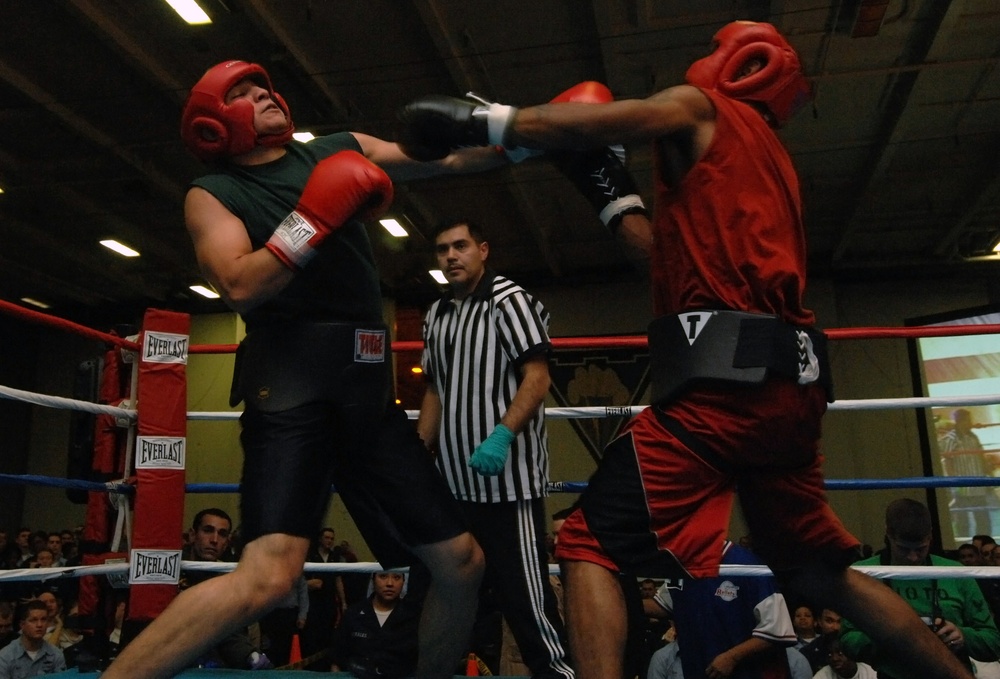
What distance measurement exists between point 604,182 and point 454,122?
308 mm

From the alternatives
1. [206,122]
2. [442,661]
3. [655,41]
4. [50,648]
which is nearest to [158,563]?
[442,661]

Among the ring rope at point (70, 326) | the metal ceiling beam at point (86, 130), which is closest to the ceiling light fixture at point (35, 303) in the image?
the metal ceiling beam at point (86, 130)

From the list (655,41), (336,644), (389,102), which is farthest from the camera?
(389,102)

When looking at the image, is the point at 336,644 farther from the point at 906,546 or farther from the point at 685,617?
the point at 906,546

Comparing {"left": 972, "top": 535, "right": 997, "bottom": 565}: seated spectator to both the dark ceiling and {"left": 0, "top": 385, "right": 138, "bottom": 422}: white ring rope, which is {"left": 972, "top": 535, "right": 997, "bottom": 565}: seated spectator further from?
{"left": 0, "top": 385, "right": 138, "bottom": 422}: white ring rope

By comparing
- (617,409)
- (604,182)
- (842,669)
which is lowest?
(842,669)

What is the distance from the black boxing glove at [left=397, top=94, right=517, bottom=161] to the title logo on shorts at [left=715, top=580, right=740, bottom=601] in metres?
1.74

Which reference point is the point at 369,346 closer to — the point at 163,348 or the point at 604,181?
the point at 604,181

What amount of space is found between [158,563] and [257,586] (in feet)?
3.07

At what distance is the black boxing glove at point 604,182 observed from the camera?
151 cm

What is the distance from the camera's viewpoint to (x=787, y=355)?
1304 mm

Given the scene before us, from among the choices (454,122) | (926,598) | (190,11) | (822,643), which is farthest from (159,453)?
(190,11)

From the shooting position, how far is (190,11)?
190 inches

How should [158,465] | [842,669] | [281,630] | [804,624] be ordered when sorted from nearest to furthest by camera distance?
[158,465]
[842,669]
[804,624]
[281,630]
